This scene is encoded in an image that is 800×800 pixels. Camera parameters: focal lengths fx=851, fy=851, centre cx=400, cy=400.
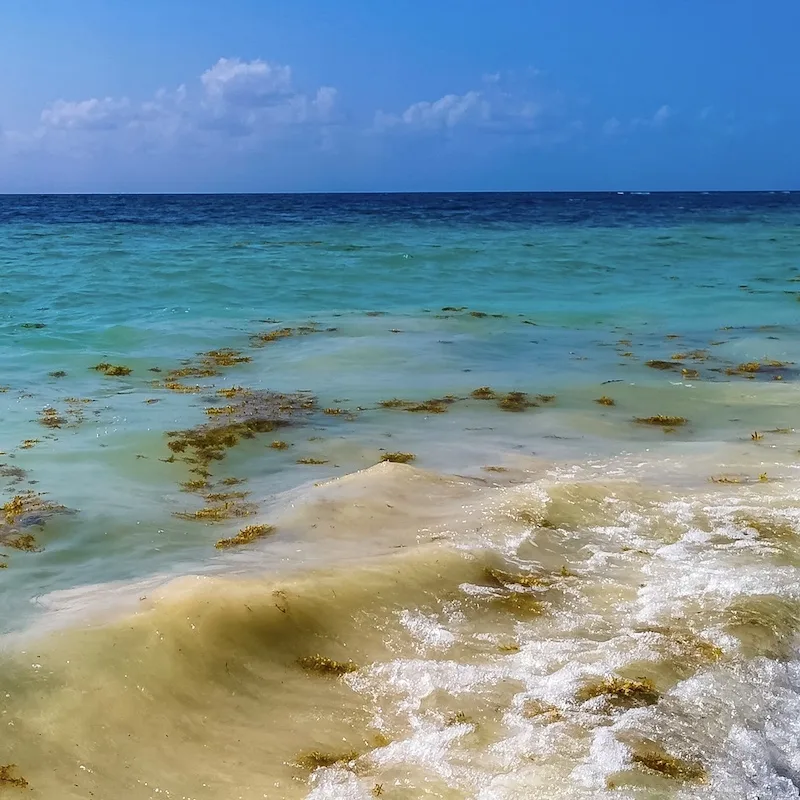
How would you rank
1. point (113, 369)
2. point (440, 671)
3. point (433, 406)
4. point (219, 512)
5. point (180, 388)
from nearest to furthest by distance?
point (440, 671), point (219, 512), point (433, 406), point (180, 388), point (113, 369)

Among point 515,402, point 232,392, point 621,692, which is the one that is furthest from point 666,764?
point 232,392

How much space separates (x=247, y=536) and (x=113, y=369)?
630 cm

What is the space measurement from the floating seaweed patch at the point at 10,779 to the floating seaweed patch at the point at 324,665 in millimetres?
1312

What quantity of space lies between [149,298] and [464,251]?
13.8 metres

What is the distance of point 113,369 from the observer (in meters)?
11.1

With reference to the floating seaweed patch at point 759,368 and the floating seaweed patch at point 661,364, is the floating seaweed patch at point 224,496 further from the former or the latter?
the floating seaweed patch at point 759,368

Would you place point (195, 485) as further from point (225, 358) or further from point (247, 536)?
point (225, 358)

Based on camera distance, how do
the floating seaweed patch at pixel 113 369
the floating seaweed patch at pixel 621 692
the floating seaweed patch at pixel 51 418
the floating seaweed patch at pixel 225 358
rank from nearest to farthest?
1. the floating seaweed patch at pixel 621 692
2. the floating seaweed patch at pixel 51 418
3. the floating seaweed patch at pixel 113 369
4. the floating seaweed patch at pixel 225 358

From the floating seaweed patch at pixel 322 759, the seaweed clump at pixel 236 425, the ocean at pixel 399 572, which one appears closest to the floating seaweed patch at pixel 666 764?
the ocean at pixel 399 572

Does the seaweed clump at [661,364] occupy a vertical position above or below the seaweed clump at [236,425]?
above

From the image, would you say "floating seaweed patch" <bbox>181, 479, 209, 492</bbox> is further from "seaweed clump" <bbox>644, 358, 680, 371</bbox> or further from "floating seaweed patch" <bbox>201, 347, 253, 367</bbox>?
"seaweed clump" <bbox>644, 358, 680, 371</bbox>

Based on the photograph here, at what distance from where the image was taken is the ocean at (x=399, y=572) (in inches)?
134

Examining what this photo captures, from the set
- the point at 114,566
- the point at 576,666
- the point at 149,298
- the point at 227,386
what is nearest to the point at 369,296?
the point at 149,298

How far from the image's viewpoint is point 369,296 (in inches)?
742
